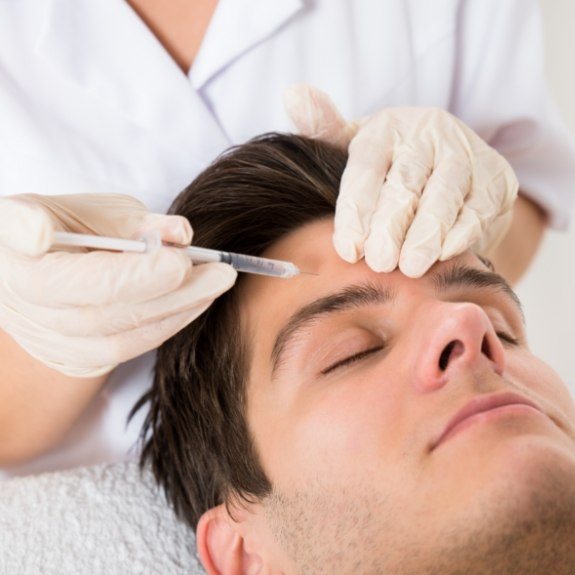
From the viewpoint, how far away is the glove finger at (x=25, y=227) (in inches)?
34.6

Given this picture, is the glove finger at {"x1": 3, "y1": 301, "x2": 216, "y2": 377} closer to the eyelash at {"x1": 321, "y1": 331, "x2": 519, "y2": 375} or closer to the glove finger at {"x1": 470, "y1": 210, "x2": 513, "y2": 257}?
the eyelash at {"x1": 321, "y1": 331, "x2": 519, "y2": 375}

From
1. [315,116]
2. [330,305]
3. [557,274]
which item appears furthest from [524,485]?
[557,274]

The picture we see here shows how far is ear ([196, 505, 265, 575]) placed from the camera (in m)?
1.16

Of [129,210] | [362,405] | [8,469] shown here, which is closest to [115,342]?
[129,210]

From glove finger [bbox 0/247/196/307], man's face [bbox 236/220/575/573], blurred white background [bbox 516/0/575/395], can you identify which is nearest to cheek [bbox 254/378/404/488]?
man's face [bbox 236/220/575/573]

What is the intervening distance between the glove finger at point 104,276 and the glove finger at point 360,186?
0.83ft

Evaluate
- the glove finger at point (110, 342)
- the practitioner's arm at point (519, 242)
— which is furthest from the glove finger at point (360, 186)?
the practitioner's arm at point (519, 242)

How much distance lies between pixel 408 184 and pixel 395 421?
402 millimetres

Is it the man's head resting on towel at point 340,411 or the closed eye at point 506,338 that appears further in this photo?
the closed eye at point 506,338

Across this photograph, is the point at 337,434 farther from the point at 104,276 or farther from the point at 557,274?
the point at 557,274

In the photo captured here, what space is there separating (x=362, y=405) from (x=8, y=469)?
796mm

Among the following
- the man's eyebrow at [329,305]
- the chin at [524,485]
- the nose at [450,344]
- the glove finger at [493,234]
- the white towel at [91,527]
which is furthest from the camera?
the glove finger at [493,234]

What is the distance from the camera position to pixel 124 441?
4.87 ft

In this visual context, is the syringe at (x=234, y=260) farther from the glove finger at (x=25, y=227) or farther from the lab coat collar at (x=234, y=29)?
the lab coat collar at (x=234, y=29)
